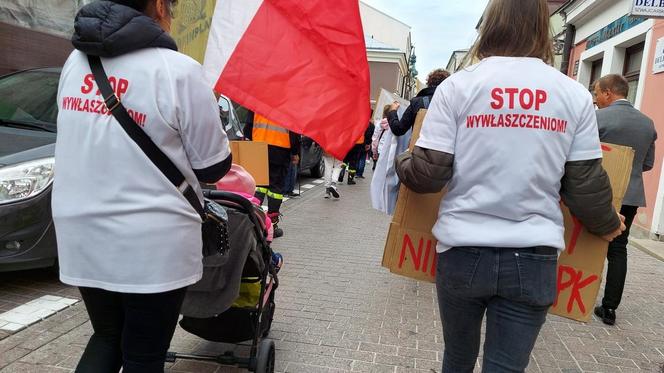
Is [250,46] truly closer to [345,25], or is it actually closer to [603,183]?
[345,25]

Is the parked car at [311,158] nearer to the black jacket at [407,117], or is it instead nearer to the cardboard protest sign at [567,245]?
the black jacket at [407,117]

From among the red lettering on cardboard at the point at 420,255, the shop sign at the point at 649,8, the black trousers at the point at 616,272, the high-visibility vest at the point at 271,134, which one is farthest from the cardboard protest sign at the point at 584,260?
the high-visibility vest at the point at 271,134

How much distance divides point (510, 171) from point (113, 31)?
1403 mm

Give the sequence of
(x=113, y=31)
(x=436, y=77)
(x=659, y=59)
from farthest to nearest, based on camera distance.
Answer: (x=659, y=59) < (x=436, y=77) < (x=113, y=31)

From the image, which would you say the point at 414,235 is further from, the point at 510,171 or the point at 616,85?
the point at 616,85

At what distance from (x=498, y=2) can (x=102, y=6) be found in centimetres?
140

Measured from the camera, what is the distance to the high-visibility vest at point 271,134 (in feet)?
21.6

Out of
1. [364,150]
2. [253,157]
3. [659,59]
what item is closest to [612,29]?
[659,59]

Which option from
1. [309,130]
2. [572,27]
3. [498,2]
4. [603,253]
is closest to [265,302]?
[309,130]

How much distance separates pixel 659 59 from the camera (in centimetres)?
823

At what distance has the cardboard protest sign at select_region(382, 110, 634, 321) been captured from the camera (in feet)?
6.95

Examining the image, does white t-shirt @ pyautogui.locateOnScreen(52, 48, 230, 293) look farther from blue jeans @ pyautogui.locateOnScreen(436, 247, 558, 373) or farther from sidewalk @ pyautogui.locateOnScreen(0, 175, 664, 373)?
sidewalk @ pyautogui.locateOnScreen(0, 175, 664, 373)

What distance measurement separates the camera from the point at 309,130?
2602 mm

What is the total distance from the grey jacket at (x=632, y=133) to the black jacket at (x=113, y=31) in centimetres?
379
